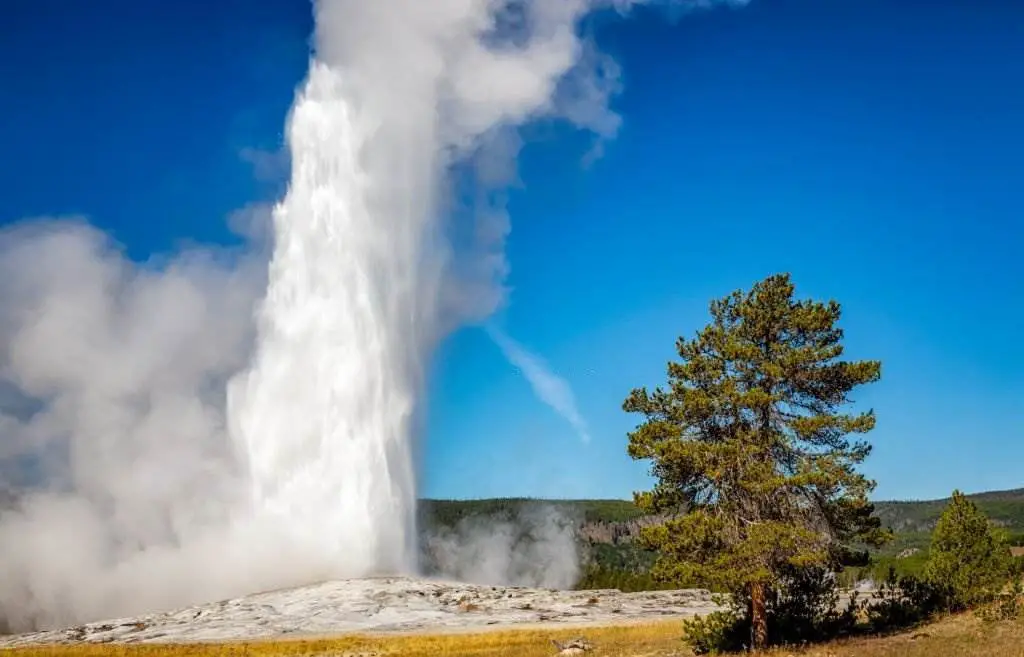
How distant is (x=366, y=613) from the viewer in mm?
47344

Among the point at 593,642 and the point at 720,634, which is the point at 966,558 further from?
the point at 593,642

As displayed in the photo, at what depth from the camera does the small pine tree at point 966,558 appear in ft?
102

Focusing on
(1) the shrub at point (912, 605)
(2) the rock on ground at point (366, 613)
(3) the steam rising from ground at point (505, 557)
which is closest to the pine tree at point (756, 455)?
(1) the shrub at point (912, 605)

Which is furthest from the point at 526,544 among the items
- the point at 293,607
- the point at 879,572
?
the point at 293,607

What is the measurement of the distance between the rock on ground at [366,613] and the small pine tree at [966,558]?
51.9 ft

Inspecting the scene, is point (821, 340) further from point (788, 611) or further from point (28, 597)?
point (28, 597)

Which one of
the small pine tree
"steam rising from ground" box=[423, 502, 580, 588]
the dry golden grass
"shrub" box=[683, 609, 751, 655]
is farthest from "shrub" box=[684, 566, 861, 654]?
"steam rising from ground" box=[423, 502, 580, 588]

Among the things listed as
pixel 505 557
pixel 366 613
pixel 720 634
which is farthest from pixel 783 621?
pixel 505 557

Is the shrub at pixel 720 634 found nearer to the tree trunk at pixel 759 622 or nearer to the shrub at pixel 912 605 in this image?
the tree trunk at pixel 759 622

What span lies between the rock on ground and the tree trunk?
20978mm

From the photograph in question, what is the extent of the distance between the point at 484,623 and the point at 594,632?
8626 millimetres

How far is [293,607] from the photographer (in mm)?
49438

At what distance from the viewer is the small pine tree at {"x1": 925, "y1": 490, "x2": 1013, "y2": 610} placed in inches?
1228

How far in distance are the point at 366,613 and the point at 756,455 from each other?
29.3 m
